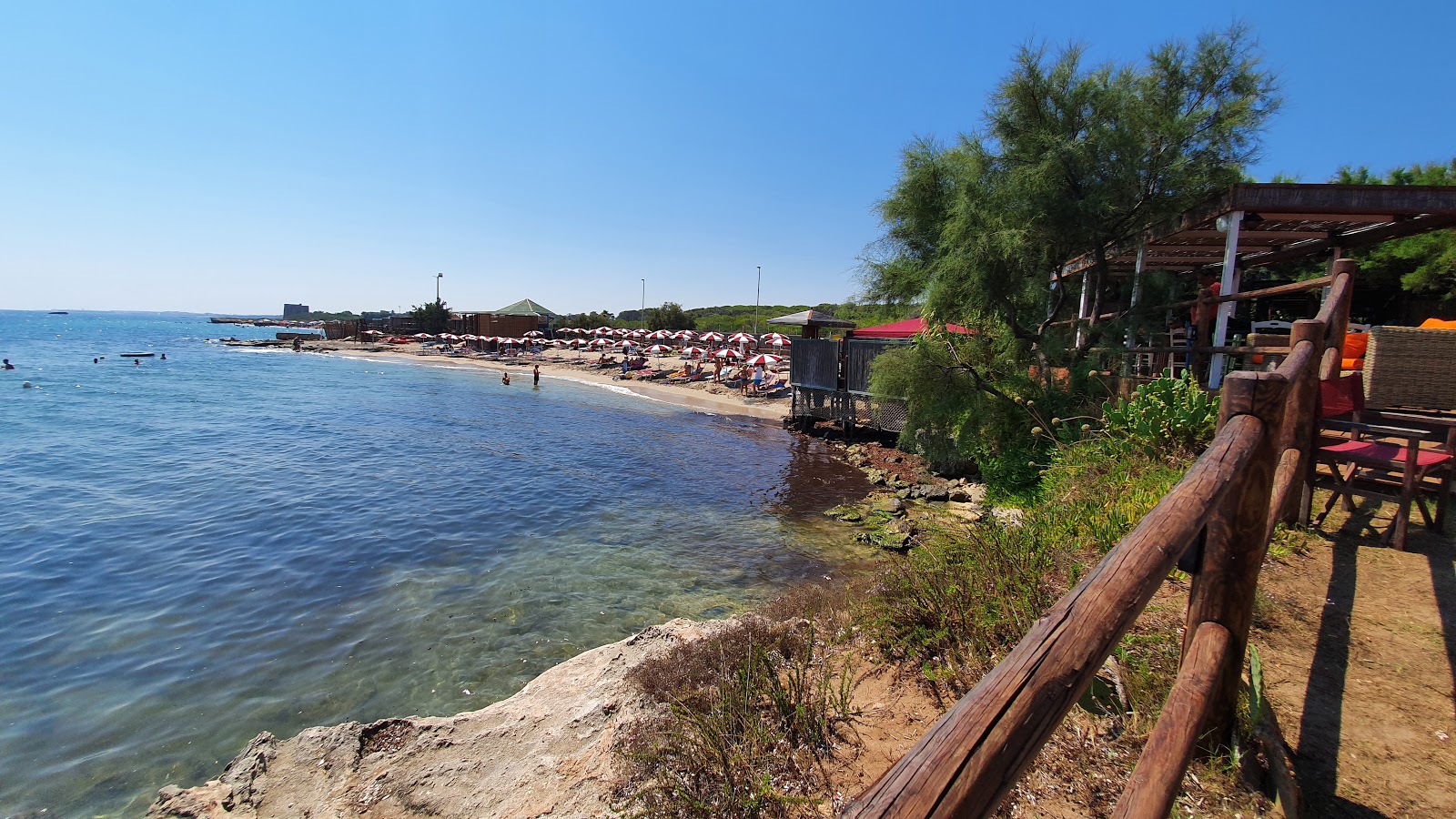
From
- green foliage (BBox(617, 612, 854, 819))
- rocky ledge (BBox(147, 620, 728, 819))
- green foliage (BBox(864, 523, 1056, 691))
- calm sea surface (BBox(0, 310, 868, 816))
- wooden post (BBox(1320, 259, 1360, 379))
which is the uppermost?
wooden post (BBox(1320, 259, 1360, 379))

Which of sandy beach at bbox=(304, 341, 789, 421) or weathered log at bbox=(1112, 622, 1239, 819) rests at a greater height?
weathered log at bbox=(1112, 622, 1239, 819)

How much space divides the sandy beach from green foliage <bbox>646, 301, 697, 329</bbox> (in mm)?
9045

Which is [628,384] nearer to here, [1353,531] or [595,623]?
[595,623]

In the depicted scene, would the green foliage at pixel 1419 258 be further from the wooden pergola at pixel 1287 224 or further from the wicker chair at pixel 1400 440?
the wicker chair at pixel 1400 440

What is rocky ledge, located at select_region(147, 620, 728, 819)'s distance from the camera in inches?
167

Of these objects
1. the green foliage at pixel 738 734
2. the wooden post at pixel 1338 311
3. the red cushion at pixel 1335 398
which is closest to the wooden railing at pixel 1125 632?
the green foliage at pixel 738 734

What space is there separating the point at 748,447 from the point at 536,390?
18.4 metres

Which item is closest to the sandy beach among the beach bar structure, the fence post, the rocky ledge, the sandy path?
the beach bar structure

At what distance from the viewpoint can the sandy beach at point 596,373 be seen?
2859 cm

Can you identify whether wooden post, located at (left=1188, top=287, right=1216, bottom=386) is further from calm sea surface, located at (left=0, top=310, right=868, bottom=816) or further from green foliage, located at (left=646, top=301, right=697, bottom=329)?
green foliage, located at (left=646, top=301, right=697, bottom=329)

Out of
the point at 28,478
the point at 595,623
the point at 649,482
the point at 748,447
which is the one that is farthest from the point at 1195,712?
the point at 28,478

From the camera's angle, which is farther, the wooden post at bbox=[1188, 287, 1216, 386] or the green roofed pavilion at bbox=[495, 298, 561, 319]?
the green roofed pavilion at bbox=[495, 298, 561, 319]

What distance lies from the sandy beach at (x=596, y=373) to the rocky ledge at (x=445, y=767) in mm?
20635

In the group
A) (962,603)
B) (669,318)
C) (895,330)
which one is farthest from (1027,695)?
(669,318)
